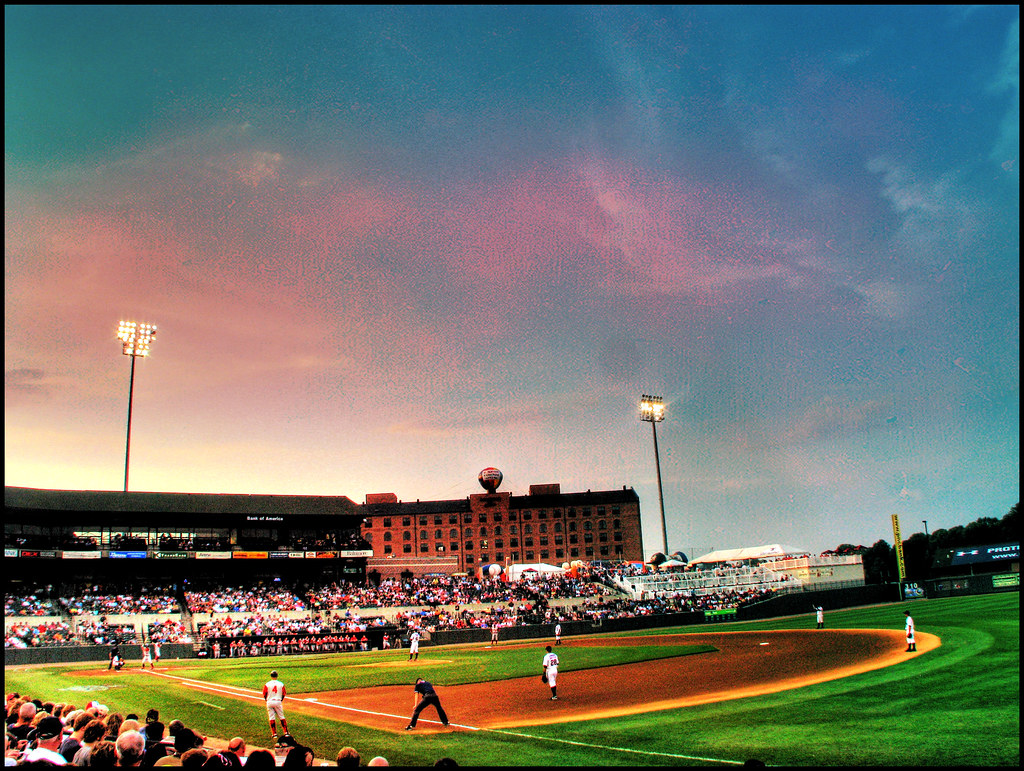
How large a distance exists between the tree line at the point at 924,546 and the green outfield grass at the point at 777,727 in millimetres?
91912

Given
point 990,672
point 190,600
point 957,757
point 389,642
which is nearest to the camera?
point 957,757

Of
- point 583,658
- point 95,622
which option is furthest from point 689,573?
point 95,622

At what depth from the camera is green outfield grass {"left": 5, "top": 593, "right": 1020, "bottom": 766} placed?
15375 mm

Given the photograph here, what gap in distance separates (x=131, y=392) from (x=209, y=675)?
30.9 m

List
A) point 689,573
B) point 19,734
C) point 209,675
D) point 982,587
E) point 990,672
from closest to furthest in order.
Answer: point 19,734 → point 990,672 → point 209,675 → point 982,587 → point 689,573

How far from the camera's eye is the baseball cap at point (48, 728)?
11.1m

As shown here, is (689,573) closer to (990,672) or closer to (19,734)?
(990,672)

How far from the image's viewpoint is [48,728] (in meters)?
11.2

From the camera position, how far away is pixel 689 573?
74250 mm

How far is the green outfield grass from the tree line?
91.9 metres

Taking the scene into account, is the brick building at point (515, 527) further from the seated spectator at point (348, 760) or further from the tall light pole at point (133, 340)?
the seated spectator at point (348, 760)

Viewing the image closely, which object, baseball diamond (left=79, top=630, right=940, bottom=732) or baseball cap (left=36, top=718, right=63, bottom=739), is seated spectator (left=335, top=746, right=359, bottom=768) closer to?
baseball cap (left=36, top=718, right=63, bottom=739)

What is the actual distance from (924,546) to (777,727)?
125666mm

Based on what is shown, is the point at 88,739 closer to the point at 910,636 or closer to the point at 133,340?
the point at 910,636
